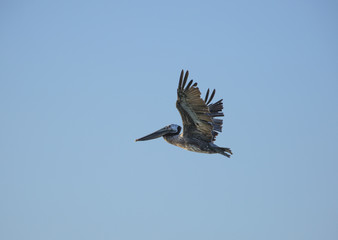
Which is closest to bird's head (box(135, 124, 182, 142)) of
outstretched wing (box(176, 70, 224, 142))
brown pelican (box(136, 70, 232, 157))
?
brown pelican (box(136, 70, 232, 157))

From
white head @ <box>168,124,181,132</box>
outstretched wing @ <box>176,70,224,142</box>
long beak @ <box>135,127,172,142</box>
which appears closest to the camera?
outstretched wing @ <box>176,70,224,142</box>

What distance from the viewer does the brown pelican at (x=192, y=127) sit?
1641 centimetres

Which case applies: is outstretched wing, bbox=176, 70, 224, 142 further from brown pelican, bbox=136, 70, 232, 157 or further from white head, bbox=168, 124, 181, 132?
white head, bbox=168, 124, 181, 132

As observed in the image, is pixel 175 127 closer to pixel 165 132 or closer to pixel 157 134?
pixel 165 132

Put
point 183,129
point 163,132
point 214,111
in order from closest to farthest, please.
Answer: point 183,129 < point 163,132 < point 214,111

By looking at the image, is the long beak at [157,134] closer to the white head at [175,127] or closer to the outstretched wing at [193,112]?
the white head at [175,127]

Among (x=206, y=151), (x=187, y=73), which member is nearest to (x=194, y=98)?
(x=187, y=73)

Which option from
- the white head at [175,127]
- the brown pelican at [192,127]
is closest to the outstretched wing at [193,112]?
the brown pelican at [192,127]

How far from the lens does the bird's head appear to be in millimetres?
18781

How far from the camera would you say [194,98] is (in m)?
16.5

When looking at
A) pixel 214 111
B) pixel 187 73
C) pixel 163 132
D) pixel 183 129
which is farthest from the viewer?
pixel 214 111

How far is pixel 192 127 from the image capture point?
17500 mm

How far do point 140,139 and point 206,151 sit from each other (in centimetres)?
284

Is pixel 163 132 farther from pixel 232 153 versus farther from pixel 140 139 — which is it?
pixel 232 153
